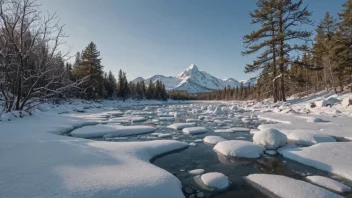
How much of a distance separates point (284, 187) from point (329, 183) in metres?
0.96

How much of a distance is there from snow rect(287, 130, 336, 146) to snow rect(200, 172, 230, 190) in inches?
162

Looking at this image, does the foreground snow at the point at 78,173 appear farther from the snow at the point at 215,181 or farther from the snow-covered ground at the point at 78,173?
the snow at the point at 215,181

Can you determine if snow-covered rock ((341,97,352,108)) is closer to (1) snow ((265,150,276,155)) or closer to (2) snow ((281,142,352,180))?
(2) snow ((281,142,352,180))

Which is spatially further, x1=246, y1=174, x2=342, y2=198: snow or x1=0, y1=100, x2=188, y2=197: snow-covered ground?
x1=246, y1=174, x2=342, y2=198: snow

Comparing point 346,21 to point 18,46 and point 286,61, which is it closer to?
point 286,61

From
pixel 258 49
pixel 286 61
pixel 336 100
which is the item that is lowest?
pixel 336 100

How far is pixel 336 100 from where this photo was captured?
536 inches

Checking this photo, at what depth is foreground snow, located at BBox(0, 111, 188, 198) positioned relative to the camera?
2953 mm

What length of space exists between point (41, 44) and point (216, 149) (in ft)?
38.5

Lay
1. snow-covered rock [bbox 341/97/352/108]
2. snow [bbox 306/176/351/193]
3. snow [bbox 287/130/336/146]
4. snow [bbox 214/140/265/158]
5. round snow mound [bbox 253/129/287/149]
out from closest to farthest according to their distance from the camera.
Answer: snow [bbox 306/176/351/193] → snow [bbox 214/140/265/158] → round snow mound [bbox 253/129/287/149] → snow [bbox 287/130/336/146] → snow-covered rock [bbox 341/97/352/108]

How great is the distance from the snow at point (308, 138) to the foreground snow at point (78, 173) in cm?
509

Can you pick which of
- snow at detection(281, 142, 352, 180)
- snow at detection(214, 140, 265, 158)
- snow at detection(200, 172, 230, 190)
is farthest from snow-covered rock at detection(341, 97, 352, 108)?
snow at detection(200, 172, 230, 190)

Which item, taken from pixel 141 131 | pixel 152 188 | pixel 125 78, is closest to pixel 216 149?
pixel 152 188

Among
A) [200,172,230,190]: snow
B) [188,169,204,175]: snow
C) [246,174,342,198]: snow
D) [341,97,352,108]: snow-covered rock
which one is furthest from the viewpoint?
[341,97,352,108]: snow-covered rock
